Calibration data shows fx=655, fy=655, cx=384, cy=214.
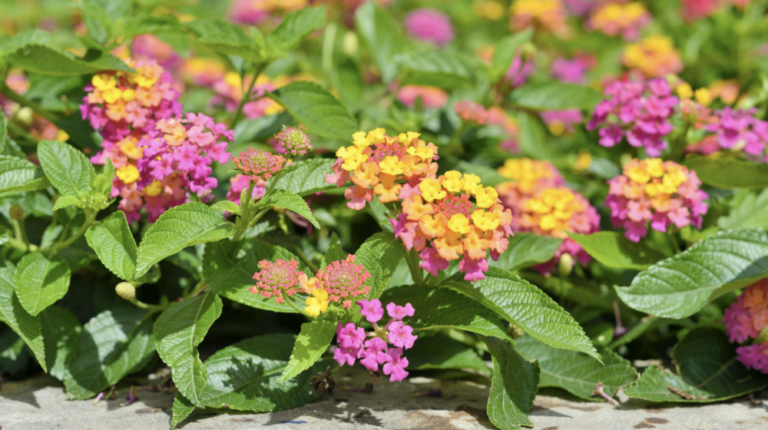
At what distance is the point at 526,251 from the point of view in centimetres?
192

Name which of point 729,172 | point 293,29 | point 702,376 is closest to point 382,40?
point 293,29

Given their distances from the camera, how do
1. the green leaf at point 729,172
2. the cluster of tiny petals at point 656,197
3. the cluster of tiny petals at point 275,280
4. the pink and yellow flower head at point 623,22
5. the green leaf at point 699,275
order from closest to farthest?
the cluster of tiny petals at point 275,280 → the green leaf at point 699,275 → the cluster of tiny petals at point 656,197 → the green leaf at point 729,172 → the pink and yellow flower head at point 623,22

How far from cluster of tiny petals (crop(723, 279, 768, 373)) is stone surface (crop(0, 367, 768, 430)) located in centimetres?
11

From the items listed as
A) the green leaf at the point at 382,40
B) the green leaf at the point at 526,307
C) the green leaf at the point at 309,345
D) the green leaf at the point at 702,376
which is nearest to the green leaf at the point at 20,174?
the green leaf at the point at 309,345

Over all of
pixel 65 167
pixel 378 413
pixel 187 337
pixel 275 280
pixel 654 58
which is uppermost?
pixel 654 58

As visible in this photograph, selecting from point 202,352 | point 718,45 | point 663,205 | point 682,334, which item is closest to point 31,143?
point 202,352

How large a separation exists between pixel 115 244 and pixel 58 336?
0.45 meters

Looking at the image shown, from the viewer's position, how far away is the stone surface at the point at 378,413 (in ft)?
5.05

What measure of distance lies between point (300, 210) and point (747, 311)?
1261 mm

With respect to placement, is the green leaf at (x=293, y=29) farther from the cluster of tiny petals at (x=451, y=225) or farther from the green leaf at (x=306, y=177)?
the cluster of tiny petals at (x=451, y=225)

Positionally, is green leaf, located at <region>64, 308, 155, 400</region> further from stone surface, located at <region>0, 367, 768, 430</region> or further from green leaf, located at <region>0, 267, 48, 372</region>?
green leaf, located at <region>0, 267, 48, 372</region>

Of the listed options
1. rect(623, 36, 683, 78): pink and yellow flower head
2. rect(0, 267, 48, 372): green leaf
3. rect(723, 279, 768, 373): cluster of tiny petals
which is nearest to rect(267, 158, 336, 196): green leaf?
rect(0, 267, 48, 372): green leaf

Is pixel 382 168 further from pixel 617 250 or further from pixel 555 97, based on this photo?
pixel 555 97

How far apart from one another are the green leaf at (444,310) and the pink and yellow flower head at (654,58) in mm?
2125
